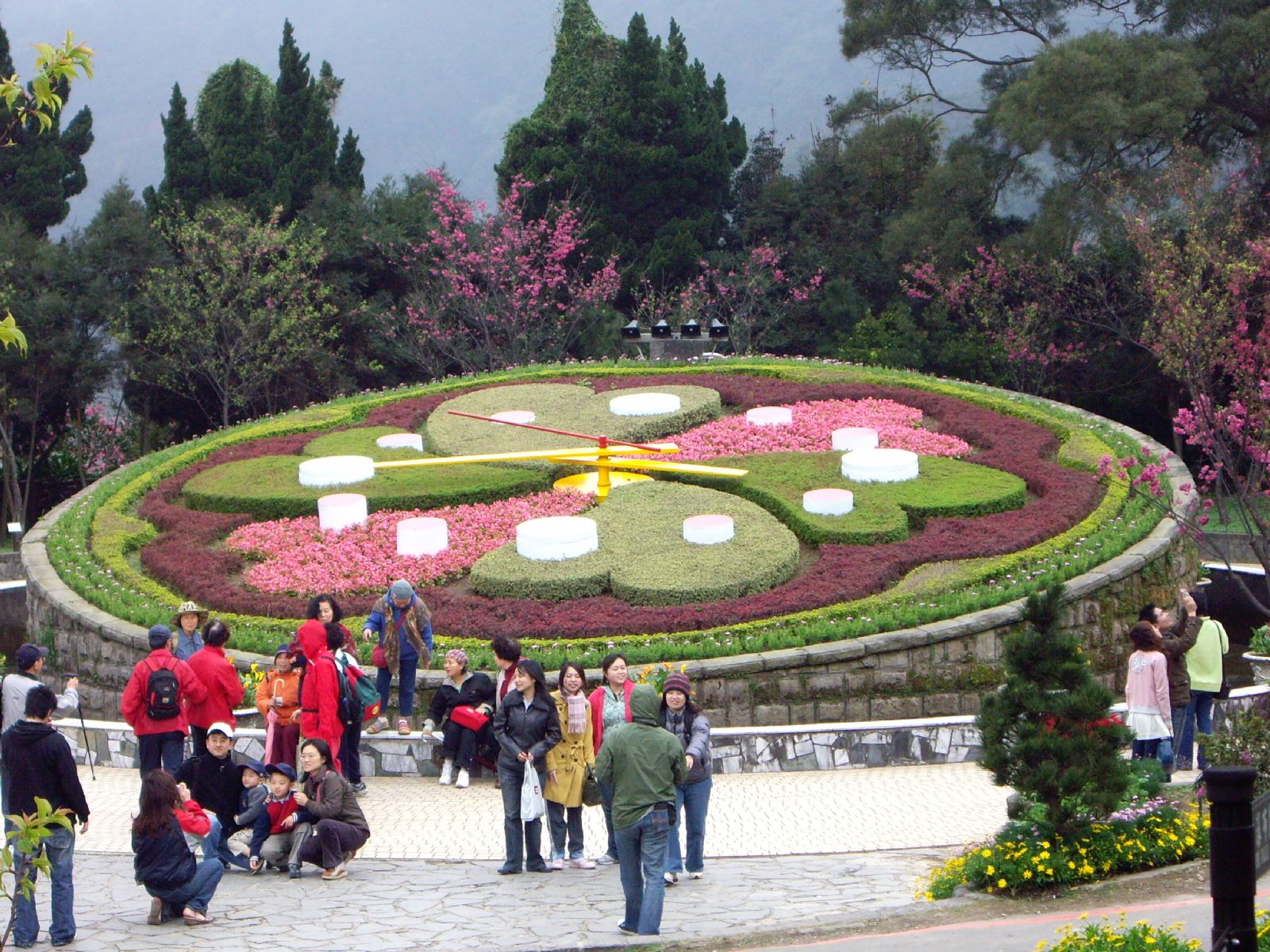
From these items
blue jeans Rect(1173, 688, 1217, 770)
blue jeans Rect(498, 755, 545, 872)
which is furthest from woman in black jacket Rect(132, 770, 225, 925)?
blue jeans Rect(1173, 688, 1217, 770)

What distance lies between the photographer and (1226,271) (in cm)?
2655

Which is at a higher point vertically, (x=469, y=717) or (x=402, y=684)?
(x=402, y=684)

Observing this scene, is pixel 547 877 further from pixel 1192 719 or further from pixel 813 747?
pixel 1192 719

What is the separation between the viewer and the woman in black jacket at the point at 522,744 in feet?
33.1

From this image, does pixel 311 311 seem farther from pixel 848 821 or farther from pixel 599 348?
pixel 848 821

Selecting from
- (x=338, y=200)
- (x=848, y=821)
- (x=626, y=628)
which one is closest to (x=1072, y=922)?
(x=848, y=821)

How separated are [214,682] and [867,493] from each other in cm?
895

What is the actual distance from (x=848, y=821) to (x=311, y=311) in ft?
72.3

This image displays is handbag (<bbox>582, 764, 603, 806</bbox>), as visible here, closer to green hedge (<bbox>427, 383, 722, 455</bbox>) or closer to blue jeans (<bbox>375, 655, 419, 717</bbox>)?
blue jeans (<bbox>375, 655, 419, 717</bbox>)

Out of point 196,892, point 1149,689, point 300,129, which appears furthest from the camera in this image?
point 300,129

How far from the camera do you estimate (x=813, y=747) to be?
42.0 ft

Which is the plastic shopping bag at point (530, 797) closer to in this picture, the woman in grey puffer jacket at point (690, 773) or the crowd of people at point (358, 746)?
the crowd of people at point (358, 746)

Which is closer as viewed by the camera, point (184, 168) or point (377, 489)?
point (377, 489)

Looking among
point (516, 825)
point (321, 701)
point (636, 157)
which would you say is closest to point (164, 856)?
point (516, 825)
